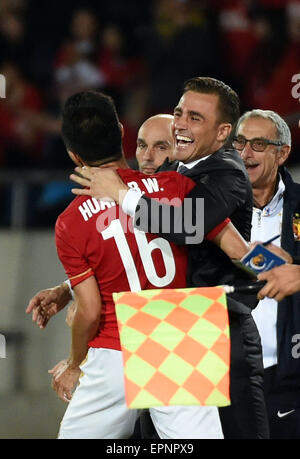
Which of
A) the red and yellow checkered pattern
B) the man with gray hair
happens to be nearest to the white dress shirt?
the man with gray hair

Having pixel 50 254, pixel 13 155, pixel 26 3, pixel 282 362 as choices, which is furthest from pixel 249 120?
pixel 26 3

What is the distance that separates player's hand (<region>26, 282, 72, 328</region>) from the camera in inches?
135

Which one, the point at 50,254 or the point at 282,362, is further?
the point at 50,254

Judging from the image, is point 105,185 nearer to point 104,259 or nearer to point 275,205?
point 104,259

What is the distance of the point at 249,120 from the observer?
4.05 m

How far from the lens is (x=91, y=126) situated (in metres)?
3.03

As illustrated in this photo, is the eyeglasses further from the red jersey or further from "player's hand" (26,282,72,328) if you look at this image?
"player's hand" (26,282,72,328)

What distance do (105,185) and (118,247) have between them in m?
0.22

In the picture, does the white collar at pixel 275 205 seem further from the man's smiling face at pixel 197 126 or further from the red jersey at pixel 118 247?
the red jersey at pixel 118 247

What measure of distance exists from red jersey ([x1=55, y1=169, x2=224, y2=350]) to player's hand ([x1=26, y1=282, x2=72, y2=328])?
1.42ft

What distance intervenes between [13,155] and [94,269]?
3.86 m

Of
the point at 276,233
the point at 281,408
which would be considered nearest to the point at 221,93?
the point at 276,233

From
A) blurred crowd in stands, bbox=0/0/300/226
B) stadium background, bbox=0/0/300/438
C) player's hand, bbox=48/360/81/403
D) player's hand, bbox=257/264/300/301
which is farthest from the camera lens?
blurred crowd in stands, bbox=0/0/300/226

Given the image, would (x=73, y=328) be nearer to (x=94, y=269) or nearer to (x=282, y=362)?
(x=94, y=269)
